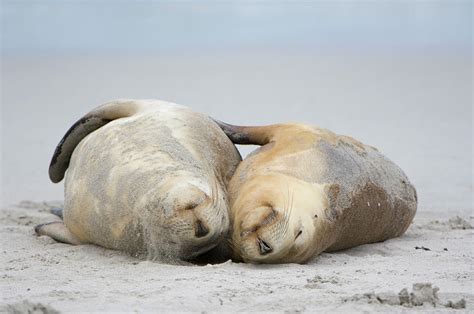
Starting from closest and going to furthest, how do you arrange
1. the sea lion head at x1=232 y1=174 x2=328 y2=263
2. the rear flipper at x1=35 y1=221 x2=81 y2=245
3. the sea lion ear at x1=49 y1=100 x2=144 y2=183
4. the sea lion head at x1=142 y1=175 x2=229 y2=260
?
the sea lion head at x1=142 y1=175 x2=229 y2=260, the sea lion head at x1=232 y1=174 x2=328 y2=263, the rear flipper at x1=35 y1=221 x2=81 y2=245, the sea lion ear at x1=49 y1=100 x2=144 y2=183

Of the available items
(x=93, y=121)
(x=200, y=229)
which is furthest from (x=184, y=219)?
(x=93, y=121)

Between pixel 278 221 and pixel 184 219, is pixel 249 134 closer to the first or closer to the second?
pixel 278 221

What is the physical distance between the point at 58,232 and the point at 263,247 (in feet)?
6.02

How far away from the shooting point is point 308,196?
256 inches

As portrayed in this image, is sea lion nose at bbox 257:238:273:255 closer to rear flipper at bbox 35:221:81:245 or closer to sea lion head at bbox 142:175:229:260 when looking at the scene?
sea lion head at bbox 142:175:229:260

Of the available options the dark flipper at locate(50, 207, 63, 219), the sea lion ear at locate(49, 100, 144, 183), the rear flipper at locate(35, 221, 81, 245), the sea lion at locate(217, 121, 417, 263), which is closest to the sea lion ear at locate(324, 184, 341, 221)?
the sea lion at locate(217, 121, 417, 263)

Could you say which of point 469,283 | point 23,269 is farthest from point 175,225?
point 469,283

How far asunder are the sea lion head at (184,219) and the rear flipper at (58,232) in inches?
40.8

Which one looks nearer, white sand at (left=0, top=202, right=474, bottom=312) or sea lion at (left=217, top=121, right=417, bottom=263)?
white sand at (left=0, top=202, right=474, bottom=312)

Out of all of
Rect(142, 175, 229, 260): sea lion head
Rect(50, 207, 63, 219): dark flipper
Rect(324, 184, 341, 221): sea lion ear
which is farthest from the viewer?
Rect(50, 207, 63, 219): dark flipper

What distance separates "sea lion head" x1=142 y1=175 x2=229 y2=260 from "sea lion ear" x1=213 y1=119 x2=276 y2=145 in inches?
61.3

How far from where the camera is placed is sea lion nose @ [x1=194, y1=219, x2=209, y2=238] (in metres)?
5.84

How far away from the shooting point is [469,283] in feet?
19.4

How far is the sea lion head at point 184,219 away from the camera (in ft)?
19.1
